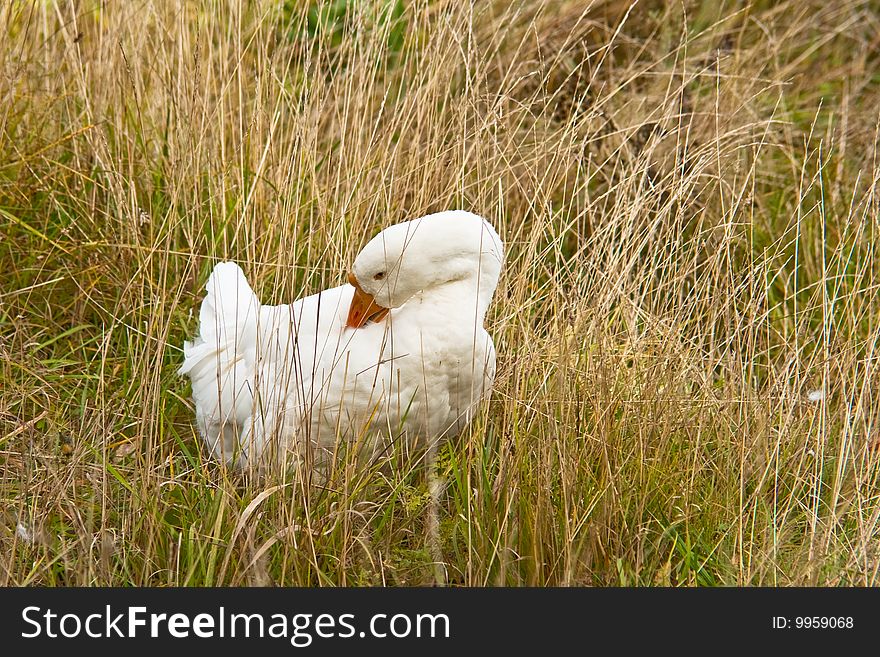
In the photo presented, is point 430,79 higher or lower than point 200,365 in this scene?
higher

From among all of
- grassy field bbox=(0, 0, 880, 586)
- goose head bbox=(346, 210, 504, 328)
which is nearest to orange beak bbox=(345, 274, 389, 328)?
goose head bbox=(346, 210, 504, 328)

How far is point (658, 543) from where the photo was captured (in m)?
2.95

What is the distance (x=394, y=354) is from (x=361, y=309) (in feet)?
0.63

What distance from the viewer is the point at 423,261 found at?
10.3 ft

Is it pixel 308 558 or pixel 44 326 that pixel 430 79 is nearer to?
pixel 44 326

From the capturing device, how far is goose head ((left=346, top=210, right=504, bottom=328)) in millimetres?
3119

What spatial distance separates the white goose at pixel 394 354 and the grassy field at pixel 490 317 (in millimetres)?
140

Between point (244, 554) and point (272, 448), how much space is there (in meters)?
0.37

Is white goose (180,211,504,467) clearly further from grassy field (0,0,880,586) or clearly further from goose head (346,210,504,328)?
grassy field (0,0,880,586)

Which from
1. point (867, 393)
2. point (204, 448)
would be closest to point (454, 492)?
point (204, 448)

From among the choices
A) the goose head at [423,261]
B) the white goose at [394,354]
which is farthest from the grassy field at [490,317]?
the goose head at [423,261]

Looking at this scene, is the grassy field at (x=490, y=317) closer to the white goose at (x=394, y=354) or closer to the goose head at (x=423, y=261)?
the white goose at (x=394, y=354)

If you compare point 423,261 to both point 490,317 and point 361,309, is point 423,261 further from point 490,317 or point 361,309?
point 490,317

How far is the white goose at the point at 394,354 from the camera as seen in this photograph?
3117 mm
